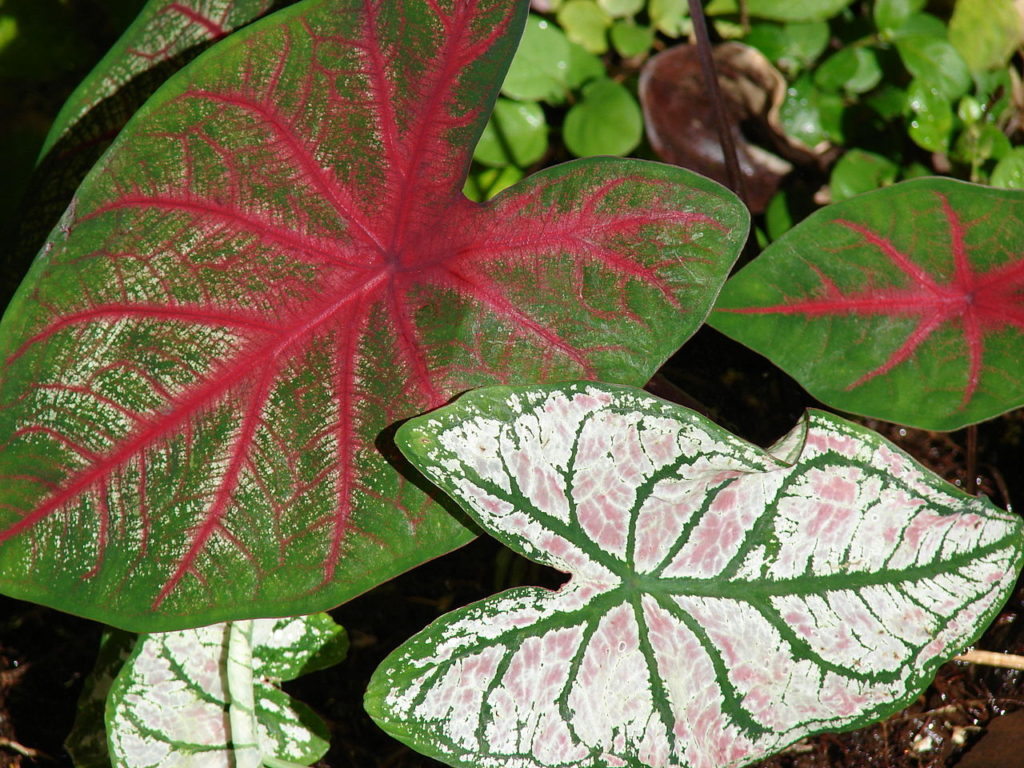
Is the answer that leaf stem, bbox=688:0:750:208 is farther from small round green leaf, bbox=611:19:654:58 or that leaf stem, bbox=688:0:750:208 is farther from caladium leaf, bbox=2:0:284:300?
caladium leaf, bbox=2:0:284:300

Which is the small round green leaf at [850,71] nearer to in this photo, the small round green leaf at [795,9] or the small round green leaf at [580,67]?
the small round green leaf at [795,9]

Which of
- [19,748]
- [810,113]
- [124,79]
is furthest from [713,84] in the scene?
[19,748]

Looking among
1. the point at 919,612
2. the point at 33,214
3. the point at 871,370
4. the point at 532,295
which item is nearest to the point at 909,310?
the point at 871,370

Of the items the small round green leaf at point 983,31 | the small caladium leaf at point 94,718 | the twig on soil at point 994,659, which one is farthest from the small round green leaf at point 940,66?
the small caladium leaf at point 94,718

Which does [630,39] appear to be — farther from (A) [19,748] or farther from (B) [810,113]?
(A) [19,748]

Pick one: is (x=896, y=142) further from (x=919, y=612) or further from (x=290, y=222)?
(x=290, y=222)

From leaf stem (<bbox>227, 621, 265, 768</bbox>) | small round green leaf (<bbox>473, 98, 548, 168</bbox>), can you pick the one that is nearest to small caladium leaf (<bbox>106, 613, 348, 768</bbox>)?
leaf stem (<bbox>227, 621, 265, 768</bbox>)
